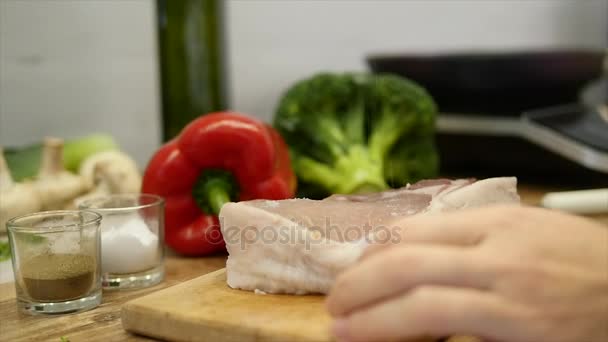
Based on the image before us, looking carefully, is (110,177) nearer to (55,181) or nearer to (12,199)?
(55,181)

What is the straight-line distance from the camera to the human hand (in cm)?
59

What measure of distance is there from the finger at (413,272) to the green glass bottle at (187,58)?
40.9 inches

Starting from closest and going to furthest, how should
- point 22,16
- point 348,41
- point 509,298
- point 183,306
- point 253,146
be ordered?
point 509,298
point 183,306
point 253,146
point 22,16
point 348,41

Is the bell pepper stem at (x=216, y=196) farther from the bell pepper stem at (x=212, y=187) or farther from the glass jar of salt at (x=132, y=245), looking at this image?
the glass jar of salt at (x=132, y=245)

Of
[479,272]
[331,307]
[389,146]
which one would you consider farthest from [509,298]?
[389,146]

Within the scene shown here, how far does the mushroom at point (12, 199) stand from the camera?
109cm

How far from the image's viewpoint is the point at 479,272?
1.94 ft

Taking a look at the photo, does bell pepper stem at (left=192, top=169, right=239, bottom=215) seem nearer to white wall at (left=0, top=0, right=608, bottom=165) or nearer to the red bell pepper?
the red bell pepper

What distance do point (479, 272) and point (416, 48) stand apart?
1708 mm

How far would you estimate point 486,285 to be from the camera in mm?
594

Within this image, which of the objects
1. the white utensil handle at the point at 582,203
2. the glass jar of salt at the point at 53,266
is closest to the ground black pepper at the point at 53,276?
the glass jar of salt at the point at 53,266

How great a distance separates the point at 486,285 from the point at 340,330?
14cm

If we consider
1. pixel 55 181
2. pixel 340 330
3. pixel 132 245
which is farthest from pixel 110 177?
pixel 340 330

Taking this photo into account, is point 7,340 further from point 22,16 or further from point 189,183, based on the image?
point 22,16
